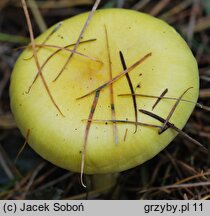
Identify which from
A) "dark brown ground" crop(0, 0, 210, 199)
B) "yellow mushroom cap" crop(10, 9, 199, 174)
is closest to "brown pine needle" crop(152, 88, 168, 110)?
"yellow mushroom cap" crop(10, 9, 199, 174)

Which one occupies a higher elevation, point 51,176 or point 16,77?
point 16,77

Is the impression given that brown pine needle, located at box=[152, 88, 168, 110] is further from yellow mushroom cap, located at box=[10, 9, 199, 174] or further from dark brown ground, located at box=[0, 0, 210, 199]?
dark brown ground, located at box=[0, 0, 210, 199]

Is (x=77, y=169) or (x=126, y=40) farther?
(x=126, y=40)

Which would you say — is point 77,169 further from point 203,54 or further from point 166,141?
point 203,54

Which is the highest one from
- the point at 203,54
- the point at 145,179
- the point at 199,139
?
the point at 203,54

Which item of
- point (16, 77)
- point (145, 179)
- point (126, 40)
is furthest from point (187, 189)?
point (16, 77)

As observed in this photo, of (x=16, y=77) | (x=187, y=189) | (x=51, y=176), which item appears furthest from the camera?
(x=51, y=176)
